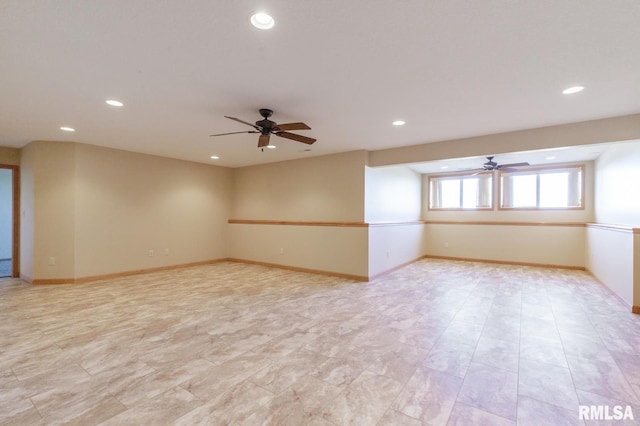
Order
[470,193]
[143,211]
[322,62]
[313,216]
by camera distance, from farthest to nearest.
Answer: [470,193] → [313,216] → [143,211] → [322,62]

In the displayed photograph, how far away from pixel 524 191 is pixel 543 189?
0.38 m

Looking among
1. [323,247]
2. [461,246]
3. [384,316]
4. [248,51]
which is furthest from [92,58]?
[461,246]

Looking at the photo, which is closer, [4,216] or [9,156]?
[9,156]

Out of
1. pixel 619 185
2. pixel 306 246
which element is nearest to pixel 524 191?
pixel 619 185

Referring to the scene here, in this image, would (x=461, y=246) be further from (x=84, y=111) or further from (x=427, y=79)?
(x=84, y=111)

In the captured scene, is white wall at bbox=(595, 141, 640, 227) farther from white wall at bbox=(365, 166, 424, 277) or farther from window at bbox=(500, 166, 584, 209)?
white wall at bbox=(365, 166, 424, 277)

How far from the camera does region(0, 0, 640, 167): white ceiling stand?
1.78m

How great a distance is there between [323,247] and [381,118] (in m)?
2.96

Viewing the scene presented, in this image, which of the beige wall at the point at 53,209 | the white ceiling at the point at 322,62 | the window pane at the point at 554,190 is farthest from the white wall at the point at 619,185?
the beige wall at the point at 53,209

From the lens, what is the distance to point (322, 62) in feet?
7.76

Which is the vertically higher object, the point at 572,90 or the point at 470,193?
the point at 572,90

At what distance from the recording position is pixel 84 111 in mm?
3525

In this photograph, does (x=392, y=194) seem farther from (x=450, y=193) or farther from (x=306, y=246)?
(x=450, y=193)

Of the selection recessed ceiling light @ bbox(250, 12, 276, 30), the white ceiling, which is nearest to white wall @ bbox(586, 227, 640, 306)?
the white ceiling
